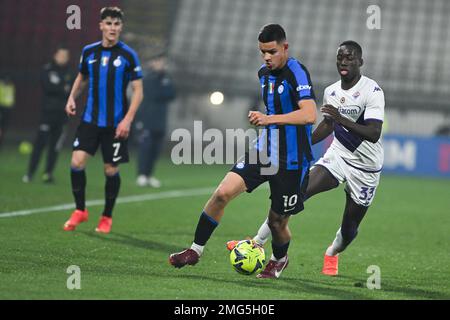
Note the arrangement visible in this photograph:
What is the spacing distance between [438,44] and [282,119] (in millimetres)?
25398

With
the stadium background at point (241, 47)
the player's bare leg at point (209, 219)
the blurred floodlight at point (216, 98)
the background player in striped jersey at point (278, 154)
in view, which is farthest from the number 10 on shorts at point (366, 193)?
the blurred floodlight at point (216, 98)

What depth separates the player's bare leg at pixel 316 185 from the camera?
8.48 meters

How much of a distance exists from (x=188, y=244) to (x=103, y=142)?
55.7 inches

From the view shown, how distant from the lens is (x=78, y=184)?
10.4 meters

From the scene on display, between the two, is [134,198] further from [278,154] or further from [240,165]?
[278,154]

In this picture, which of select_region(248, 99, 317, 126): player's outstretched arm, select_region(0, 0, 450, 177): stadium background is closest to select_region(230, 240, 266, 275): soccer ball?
select_region(248, 99, 317, 126): player's outstretched arm

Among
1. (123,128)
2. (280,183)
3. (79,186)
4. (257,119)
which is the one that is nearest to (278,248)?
(280,183)

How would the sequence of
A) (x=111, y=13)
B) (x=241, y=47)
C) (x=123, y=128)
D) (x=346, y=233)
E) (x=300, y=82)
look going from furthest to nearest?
(x=241, y=47), (x=123, y=128), (x=111, y=13), (x=346, y=233), (x=300, y=82)

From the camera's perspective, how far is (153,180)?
16.9 metres

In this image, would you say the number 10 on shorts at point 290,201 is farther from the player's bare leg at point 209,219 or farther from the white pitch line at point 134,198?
the white pitch line at point 134,198

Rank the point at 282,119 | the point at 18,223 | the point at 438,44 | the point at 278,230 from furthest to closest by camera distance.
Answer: the point at 438,44 < the point at 18,223 < the point at 278,230 < the point at 282,119

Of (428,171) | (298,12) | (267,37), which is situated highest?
(298,12)
